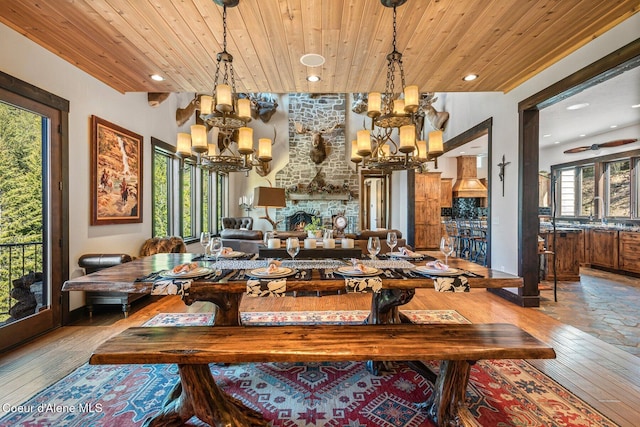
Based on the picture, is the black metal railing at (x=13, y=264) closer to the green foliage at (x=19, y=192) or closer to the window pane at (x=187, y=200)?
the green foliage at (x=19, y=192)

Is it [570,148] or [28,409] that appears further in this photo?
[570,148]

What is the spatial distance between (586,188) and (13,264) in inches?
382

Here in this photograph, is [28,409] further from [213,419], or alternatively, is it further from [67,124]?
[67,124]

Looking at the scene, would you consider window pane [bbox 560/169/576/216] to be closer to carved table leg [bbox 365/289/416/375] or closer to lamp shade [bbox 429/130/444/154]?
lamp shade [bbox 429/130/444/154]

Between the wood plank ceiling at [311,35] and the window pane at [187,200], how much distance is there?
7.94 feet

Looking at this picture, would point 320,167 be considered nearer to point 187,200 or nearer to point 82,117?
point 187,200

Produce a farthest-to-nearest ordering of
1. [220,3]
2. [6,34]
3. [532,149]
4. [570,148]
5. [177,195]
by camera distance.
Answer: [570,148], [177,195], [532,149], [6,34], [220,3]

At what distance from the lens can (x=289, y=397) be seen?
1.88 meters

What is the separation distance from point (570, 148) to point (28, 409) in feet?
31.5

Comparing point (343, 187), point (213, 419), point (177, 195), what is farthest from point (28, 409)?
point (343, 187)

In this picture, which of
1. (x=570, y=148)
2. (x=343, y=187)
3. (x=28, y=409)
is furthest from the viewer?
(x=343, y=187)

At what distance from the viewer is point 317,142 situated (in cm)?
873

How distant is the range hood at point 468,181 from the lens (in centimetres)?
850

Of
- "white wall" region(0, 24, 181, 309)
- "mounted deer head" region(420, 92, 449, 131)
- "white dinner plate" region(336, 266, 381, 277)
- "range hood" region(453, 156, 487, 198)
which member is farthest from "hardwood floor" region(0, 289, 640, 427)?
"range hood" region(453, 156, 487, 198)
